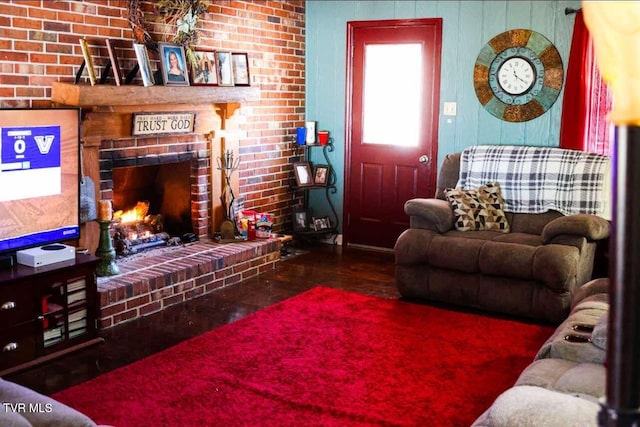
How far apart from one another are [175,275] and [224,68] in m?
1.70

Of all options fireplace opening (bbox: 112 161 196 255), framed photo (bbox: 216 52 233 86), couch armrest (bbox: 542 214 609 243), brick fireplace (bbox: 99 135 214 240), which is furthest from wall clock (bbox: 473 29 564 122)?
fireplace opening (bbox: 112 161 196 255)

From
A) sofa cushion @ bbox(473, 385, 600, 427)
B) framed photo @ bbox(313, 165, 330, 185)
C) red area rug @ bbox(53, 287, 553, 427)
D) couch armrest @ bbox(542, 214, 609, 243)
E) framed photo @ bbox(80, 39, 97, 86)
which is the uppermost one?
framed photo @ bbox(80, 39, 97, 86)

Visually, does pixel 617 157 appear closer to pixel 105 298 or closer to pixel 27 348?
pixel 27 348

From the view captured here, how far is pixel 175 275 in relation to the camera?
4633mm

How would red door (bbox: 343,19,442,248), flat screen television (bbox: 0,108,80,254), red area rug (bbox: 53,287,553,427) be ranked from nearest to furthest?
red area rug (bbox: 53,287,553,427), flat screen television (bbox: 0,108,80,254), red door (bbox: 343,19,442,248)

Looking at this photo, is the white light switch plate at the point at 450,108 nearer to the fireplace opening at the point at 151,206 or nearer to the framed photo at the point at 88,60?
the fireplace opening at the point at 151,206

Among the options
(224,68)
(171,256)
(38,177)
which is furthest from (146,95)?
(171,256)

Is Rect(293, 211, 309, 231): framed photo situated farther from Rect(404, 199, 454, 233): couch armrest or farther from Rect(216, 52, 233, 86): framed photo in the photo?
Rect(404, 199, 454, 233): couch armrest

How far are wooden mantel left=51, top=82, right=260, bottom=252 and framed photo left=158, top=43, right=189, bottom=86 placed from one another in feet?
0.19

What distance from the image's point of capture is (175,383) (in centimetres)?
334

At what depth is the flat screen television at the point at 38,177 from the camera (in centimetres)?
358

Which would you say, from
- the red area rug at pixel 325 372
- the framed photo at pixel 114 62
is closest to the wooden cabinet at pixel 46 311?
the red area rug at pixel 325 372

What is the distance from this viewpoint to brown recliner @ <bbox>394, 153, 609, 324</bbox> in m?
4.18

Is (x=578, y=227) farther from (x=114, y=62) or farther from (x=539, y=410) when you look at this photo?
(x=114, y=62)
